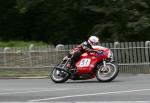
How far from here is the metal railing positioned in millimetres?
24219

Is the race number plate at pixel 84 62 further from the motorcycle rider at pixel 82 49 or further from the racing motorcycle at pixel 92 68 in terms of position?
the motorcycle rider at pixel 82 49

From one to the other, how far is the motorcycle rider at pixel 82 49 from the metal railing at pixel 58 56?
3948 mm

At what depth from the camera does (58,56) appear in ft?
83.3

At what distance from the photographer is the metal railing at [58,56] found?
2422cm

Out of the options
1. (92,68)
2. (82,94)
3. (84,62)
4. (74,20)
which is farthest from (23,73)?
(82,94)

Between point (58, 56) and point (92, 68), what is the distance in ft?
16.7

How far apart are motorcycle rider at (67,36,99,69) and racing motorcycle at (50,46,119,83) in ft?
0.35

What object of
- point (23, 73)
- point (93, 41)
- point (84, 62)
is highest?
point (93, 41)

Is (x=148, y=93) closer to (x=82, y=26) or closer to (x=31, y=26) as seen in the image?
(x=82, y=26)

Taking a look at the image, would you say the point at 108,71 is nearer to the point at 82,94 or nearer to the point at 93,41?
the point at 93,41

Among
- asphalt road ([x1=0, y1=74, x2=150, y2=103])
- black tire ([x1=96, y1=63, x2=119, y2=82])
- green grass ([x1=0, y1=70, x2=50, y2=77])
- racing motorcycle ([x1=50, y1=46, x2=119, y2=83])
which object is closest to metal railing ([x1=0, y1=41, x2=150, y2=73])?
green grass ([x1=0, y1=70, x2=50, y2=77])

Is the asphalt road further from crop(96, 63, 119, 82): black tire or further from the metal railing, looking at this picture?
the metal railing

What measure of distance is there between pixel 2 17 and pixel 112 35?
37.8 feet

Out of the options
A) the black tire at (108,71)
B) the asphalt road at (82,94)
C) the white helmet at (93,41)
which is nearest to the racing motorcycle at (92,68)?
the black tire at (108,71)
